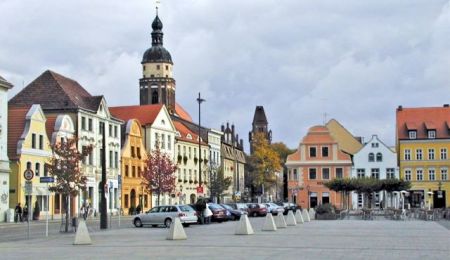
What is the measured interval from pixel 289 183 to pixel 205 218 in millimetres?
56288

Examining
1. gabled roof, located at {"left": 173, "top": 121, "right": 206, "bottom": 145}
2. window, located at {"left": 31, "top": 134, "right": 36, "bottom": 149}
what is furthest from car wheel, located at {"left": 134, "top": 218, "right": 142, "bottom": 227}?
gabled roof, located at {"left": 173, "top": 121, "right": 206, "bottom": 145}

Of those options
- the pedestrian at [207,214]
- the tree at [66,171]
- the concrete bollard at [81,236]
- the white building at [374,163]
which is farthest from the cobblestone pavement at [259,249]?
the white building at [374,163]

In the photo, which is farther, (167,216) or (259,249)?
(167,216)

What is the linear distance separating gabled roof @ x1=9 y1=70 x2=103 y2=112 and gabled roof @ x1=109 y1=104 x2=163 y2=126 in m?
15.6

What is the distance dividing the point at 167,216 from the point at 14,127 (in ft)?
77.9

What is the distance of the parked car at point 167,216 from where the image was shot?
45656mm

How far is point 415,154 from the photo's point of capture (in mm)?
103688

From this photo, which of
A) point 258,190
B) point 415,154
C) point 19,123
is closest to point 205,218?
point 19,123

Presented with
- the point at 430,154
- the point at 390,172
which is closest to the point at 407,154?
the point at 430,154

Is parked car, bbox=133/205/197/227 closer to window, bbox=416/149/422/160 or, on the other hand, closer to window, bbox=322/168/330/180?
window, bbox=322/168/330/180

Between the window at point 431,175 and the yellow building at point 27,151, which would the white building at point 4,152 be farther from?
the window at point 431,175

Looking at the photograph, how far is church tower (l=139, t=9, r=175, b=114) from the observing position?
446 feet

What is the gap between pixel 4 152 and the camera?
5975 centimetres

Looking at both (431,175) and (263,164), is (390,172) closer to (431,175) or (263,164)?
(431,175)
